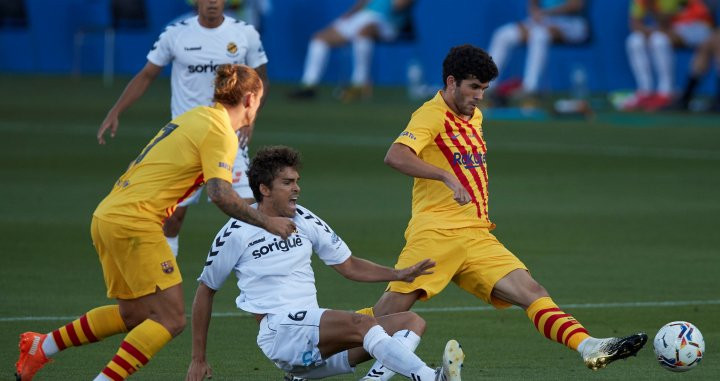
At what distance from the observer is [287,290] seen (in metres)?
7.81

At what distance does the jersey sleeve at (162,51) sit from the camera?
11922 millimetres

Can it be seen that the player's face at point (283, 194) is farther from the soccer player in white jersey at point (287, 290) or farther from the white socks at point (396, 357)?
the white socks at point (396, 357)

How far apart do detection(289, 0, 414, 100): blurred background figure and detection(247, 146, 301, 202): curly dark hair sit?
21.5 m

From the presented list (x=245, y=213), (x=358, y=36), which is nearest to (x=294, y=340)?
(x=245, y=213)

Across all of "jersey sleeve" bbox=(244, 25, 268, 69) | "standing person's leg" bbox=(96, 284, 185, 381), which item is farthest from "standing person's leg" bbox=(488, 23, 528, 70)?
"standing person's leg" bbox=(96, 284, 185, 381)

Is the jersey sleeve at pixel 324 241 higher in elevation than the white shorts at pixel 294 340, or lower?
higher

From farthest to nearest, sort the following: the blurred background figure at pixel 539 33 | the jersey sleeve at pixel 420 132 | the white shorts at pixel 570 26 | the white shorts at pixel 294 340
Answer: the white shorts at pixel 570 26 < the blurred background figure at pixel 539 33 < the jersey sleeve at pixel 420 132 < the white shorts at pixel 294 340

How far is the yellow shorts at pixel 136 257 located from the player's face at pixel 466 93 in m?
1.93

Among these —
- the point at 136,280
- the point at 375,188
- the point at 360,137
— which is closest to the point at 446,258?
the point at 136,280

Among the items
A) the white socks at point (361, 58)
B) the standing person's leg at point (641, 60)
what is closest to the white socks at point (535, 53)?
the standing person's leg at point (641, 60)

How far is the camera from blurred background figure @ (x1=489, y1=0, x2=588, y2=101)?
27297mm

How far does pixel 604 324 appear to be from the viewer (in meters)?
10.2

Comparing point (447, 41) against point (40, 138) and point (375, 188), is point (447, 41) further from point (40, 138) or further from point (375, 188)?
point (375, 188)

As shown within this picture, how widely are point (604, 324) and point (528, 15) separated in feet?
68.8
